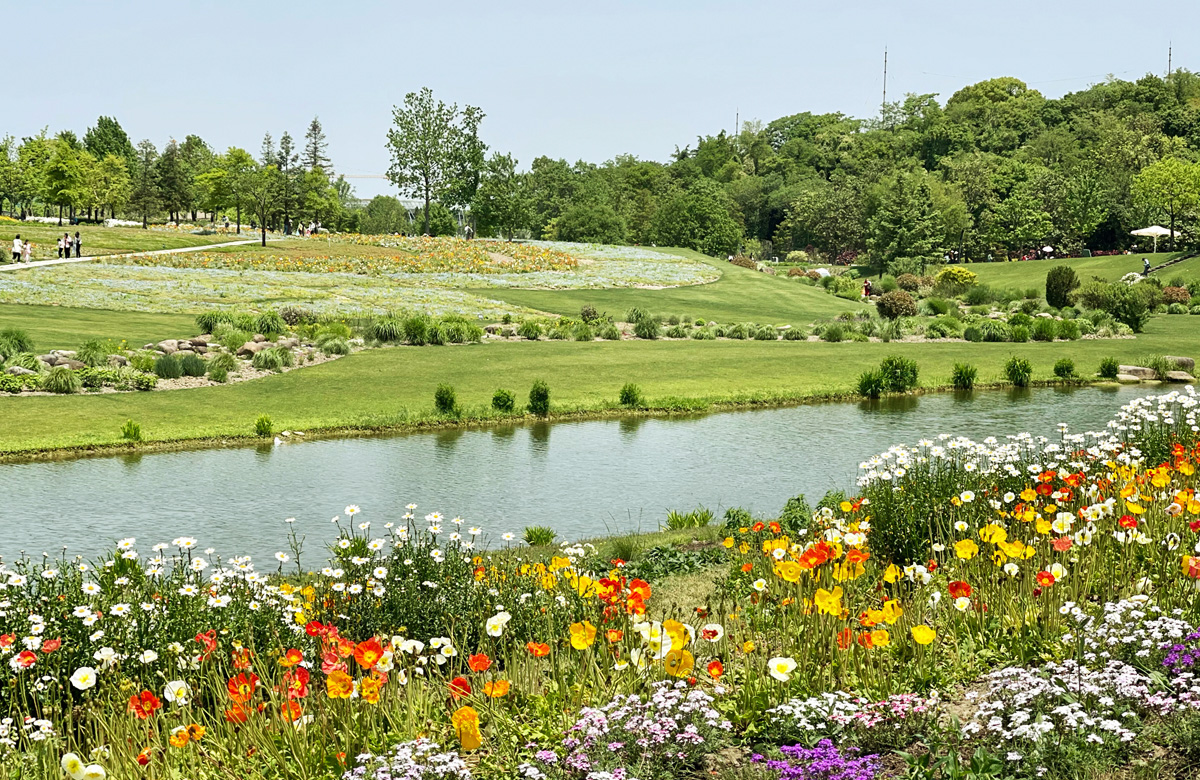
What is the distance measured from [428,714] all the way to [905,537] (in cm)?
479

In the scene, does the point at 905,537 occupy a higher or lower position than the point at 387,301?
lower

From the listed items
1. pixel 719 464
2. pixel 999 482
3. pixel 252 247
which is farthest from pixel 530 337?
pixel 252 247

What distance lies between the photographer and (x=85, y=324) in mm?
29031

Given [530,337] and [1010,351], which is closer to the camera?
[1010,351]

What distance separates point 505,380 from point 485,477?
27.7ft

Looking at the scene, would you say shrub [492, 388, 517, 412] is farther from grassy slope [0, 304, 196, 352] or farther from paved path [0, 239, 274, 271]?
paved path [0, 239, 274, 271]

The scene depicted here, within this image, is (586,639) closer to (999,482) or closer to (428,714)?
(428,714)

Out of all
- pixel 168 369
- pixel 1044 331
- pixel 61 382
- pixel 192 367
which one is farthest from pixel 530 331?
pixel 1044 331

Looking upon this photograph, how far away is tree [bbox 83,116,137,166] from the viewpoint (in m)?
98.8

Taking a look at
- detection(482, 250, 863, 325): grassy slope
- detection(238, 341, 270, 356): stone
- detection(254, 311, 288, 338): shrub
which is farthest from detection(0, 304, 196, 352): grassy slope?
detection(482, 250, 863, 325): grassy slope

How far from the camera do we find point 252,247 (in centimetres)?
5544

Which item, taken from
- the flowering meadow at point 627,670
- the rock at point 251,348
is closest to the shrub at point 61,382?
the rock at point 251,348

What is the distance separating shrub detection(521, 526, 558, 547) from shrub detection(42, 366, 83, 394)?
13161 millimetres

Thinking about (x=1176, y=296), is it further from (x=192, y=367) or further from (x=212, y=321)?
(x=192, y=367)
